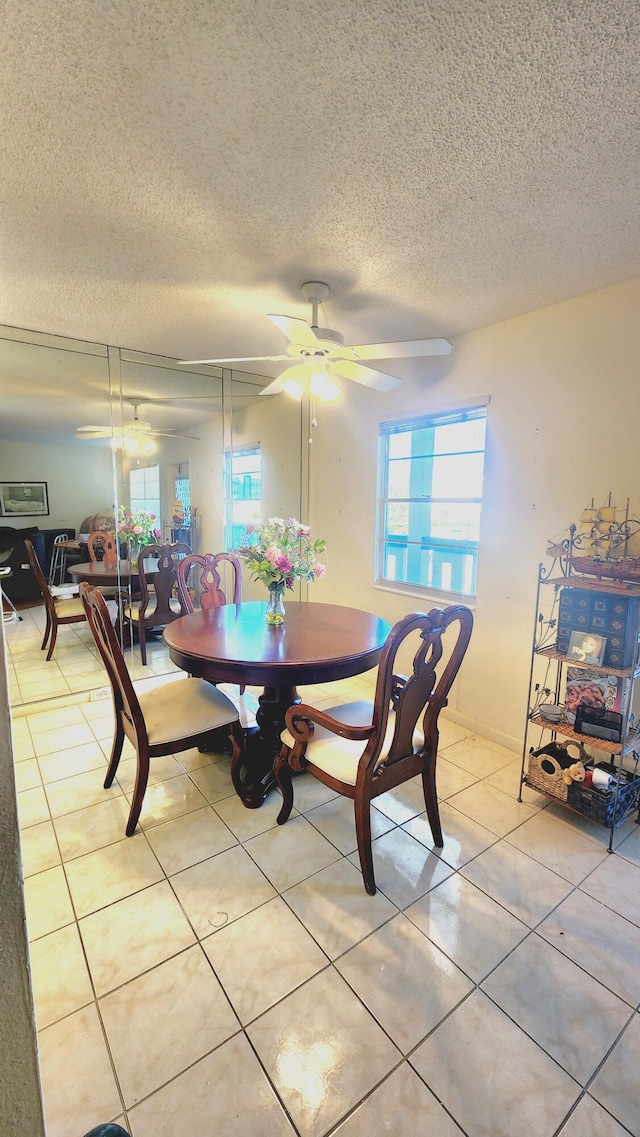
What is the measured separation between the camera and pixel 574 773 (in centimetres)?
217

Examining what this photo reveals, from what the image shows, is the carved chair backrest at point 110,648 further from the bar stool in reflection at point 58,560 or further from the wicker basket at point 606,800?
the wicker basket at point 606,800

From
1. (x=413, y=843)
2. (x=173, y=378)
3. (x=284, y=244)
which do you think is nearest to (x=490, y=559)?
(x=413, y=843)

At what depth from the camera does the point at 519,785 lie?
8.11ft

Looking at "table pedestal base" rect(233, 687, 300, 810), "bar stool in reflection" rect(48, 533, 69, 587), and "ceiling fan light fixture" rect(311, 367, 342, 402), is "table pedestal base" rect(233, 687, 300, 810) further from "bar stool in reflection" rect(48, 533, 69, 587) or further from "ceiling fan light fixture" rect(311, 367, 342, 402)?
"bar stool in reflection" rect(48, 533, 69, 587)

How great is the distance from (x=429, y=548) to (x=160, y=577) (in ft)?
6.56

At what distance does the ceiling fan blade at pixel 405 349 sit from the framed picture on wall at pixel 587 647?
1.40 meters

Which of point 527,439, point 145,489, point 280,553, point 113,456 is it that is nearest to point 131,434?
point 113,456

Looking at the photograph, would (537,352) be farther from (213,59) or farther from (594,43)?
(213,59)

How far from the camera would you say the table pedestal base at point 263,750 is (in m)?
2.24

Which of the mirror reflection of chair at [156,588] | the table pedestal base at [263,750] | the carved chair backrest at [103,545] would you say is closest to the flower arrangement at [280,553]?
the table pedestal base at [263,750]

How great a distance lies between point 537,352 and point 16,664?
12.3 feet

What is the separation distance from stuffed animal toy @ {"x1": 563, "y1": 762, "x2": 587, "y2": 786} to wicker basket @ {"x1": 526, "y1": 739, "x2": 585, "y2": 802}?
2cm

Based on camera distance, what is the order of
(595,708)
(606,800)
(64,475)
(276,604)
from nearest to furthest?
(606,800) → (595,708) → (276,604) → (64,475)

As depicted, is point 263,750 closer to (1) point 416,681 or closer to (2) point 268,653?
(2) point 268,653
